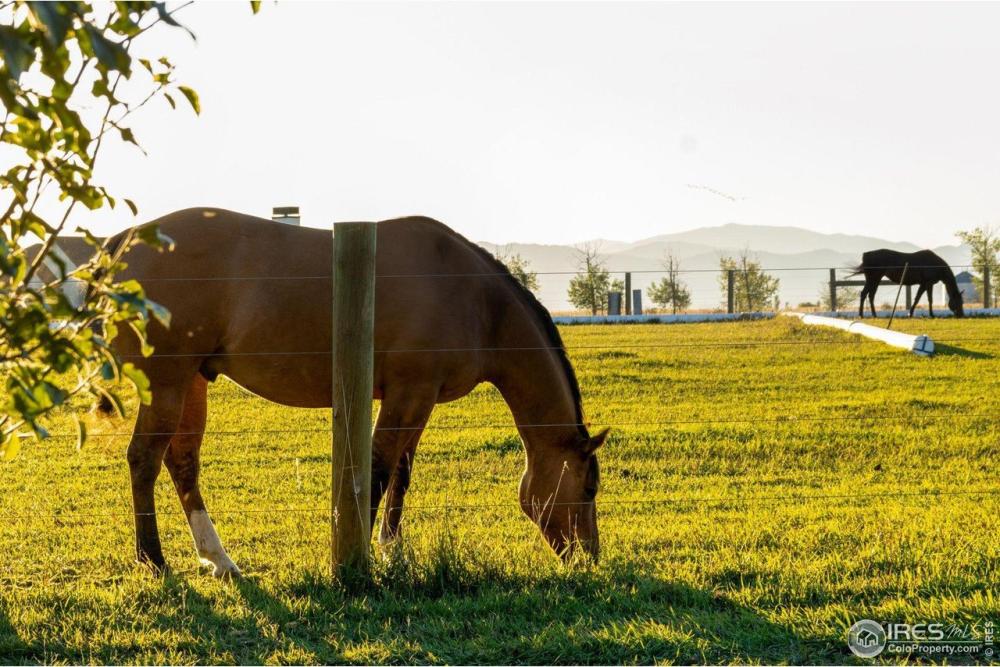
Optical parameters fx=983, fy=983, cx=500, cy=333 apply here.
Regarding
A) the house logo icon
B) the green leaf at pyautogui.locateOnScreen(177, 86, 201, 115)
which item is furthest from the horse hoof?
the green leaf at pyautogui.locateOnScreen(177, 86, 201, 115)


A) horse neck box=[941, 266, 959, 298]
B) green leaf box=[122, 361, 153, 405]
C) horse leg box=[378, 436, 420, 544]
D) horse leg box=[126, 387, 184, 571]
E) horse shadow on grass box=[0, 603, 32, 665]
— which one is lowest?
horse shadow on grass box=[0, 603, 32, 665]

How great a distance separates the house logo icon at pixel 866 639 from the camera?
3.98 metres

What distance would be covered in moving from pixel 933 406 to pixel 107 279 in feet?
34.1

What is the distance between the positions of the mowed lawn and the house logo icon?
63 millimetres

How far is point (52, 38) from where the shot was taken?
5.78 ft

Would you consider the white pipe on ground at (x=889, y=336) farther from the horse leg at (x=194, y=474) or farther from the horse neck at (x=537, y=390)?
the horse leg at (x=194, y=474)

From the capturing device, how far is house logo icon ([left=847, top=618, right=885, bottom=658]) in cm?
398

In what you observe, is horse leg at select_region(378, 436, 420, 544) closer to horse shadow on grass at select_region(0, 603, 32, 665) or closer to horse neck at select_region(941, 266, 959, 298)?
horse shadow on grass at select_region(0, 603, 32, 665)

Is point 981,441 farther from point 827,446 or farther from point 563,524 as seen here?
point 563,524

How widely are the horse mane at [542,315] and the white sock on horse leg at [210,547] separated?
211 centimetres

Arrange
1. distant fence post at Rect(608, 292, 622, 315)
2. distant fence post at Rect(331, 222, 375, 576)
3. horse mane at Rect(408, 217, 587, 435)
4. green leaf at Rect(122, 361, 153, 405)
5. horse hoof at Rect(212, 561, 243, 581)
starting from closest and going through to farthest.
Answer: green leaf at Rect(122, 361, 153, 405) < distant fence post at Rect(331, 222, 375, 576) < horse hoof at Rect(212, 561, 243, 581) < horse mane at Rect(408, 217, 587, 435) < distant fence post at Rect(608, 292, 622, 315)

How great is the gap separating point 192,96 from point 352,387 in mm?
2476

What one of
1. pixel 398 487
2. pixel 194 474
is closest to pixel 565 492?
pixel 398 487

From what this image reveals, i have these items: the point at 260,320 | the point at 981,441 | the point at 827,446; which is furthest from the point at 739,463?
the point at 260,320
